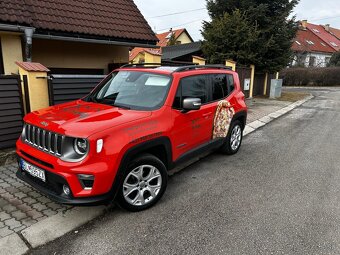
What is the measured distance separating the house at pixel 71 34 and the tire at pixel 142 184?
5110mm

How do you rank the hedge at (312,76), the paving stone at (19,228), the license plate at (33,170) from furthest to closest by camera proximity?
the hedge at (312,76)
the license plate at (33,170)
the paving stone at (19,228)

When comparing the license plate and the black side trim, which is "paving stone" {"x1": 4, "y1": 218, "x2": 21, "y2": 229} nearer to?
the license plate

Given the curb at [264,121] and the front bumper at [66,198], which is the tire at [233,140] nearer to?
the curb at [264,121]

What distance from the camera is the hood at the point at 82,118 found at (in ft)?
9.71

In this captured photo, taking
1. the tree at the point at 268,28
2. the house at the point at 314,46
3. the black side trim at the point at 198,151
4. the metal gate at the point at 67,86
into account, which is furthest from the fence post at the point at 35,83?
the house at the point at 314,46

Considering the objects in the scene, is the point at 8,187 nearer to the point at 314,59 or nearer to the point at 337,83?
the point at 337,83

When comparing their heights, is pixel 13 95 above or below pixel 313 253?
above

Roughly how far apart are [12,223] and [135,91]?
88.7 inches

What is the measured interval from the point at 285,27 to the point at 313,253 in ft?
49.8

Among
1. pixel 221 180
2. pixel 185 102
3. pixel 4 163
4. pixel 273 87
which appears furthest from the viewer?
pixel 273 87

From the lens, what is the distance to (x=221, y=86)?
17.0 feet

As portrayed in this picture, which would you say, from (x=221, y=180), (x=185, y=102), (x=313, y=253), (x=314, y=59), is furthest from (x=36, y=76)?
(x=314, y=59)

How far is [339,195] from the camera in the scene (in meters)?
3.99

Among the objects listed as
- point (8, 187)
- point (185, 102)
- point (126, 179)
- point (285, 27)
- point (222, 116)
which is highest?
point (285, 27)
